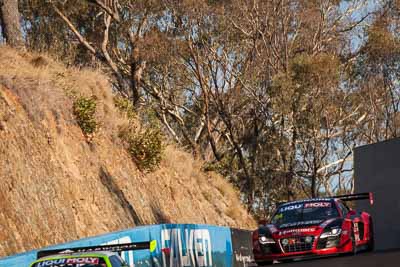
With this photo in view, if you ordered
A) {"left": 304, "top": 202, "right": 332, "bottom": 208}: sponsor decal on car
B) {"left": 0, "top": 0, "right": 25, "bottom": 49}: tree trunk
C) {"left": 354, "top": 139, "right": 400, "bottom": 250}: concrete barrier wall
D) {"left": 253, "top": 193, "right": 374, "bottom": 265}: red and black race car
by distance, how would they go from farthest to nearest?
{"left": 354, "top": 139, "right": 400, "bottom": 250}: concrete barrier wall
{"left": 0, "top": 0, "right": 25, "bottom": 49}: tree trunk
{"left": 304, "top": 202, "right": 332, "bottom": 208}: sponsor decal on car
{"left": 253, "top": 193, "right": 374, "bottom": 265}: red and black race car

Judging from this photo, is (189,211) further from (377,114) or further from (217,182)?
(377,114)

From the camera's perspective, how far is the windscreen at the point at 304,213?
63.6ft

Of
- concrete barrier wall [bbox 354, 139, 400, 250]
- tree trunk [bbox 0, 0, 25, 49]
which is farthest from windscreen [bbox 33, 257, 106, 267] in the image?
concrete barrier wall [bbox 354, 139, 400, 250]

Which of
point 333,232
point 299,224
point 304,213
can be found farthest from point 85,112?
point 333,232

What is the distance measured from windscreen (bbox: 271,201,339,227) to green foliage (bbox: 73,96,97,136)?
7466 millimetres

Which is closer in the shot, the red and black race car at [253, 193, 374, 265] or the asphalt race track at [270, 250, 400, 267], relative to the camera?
the asphalt race track at [270, 250, 400, 267]

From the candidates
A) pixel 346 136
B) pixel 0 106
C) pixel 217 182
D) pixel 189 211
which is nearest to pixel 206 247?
pixel 0 106

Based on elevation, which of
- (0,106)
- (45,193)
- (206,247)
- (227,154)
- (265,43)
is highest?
(265,43)

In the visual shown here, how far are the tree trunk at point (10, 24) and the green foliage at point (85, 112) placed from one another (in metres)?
4.03

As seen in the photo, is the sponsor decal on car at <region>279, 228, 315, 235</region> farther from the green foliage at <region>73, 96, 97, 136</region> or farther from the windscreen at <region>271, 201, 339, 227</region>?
the green foliage at <region>73, 96, 97, 136</region>

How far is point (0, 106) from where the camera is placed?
21.2 m

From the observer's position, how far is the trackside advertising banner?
14.7 metres

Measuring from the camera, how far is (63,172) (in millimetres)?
22891

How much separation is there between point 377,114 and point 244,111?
8670 mm
